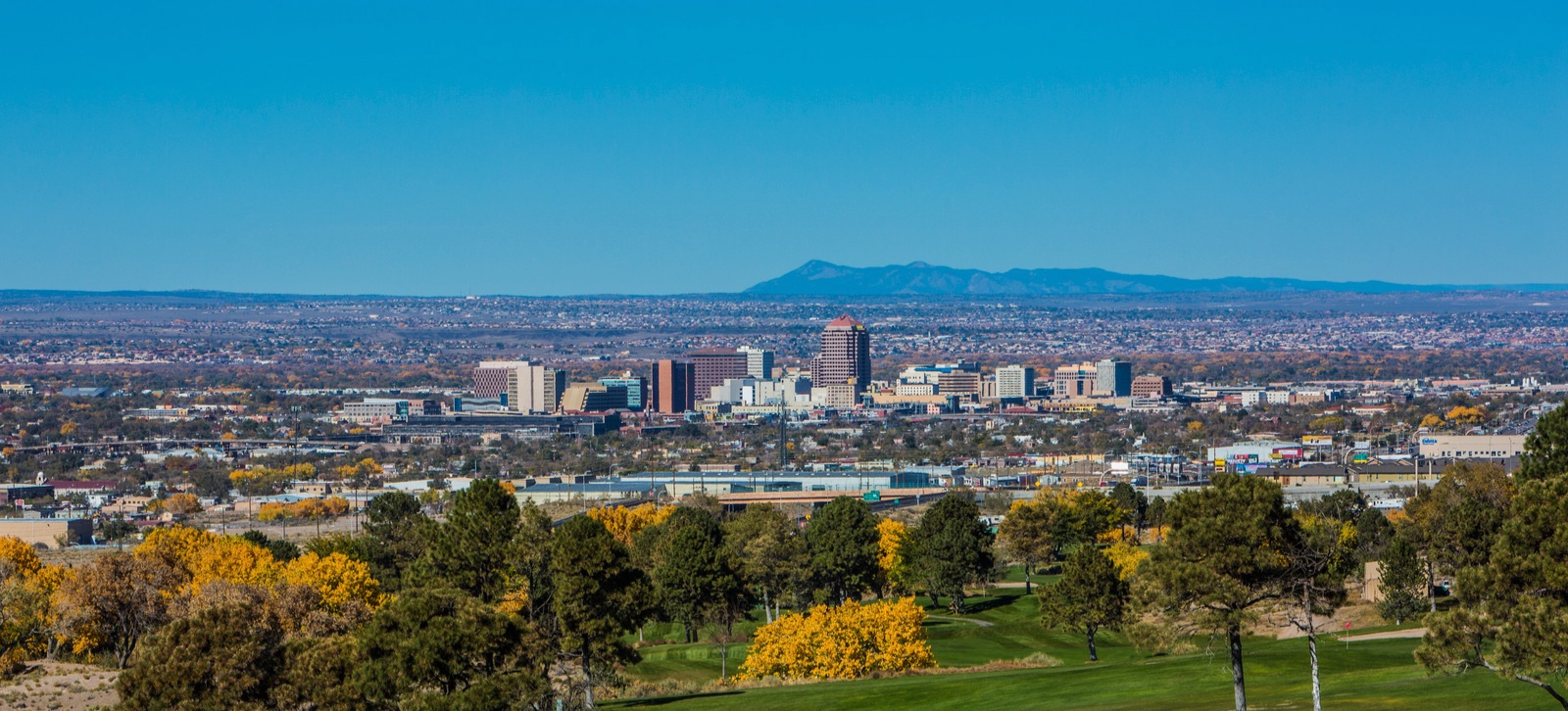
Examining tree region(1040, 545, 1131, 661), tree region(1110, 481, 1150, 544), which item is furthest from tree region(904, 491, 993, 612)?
tree region(1110, 481, 1150, 544)

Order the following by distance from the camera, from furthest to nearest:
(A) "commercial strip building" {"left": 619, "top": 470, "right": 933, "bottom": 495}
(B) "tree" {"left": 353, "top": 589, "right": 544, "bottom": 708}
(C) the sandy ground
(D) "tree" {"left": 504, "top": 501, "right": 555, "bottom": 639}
A: (A) "commercial strip building" {"left": 619, "top": 470, "right": 933, "bottom": 495} < (C) the sandy ground < (D) "tree" {"left": 504, "top": 501, "right": 555, "bottom": 639} < (B) "tree" {"left": 353, "top": 589, "right": 544, "bottom": 708}

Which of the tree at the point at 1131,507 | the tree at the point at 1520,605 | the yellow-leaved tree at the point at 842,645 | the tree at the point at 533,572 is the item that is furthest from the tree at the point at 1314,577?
the tree at the point at 1131,507

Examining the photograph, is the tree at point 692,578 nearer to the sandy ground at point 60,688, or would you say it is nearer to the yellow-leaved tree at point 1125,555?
the yellow-leaved tree at point 1125,555

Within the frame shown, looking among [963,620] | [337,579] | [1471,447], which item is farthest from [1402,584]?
[1471,447]

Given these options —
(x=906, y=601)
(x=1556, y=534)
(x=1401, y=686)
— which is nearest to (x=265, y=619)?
(x=906, y=601)

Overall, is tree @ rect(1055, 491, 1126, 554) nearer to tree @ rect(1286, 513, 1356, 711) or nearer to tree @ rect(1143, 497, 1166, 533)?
tree @ rect(1143, 497, 1166, 533)

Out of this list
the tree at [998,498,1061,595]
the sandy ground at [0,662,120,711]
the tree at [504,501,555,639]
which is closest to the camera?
the tree at [504,501,555,639]

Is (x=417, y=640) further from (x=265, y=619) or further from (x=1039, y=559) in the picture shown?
(x=1039, y=559)
